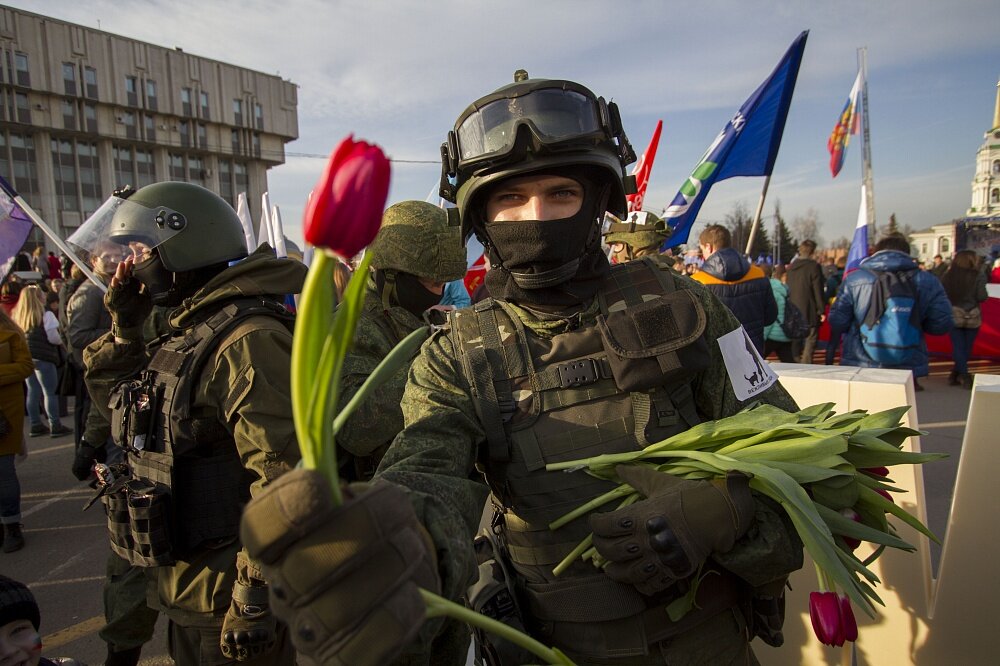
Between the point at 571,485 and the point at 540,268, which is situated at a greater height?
the point at 540,268

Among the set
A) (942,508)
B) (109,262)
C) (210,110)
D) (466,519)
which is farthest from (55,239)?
(210,110)

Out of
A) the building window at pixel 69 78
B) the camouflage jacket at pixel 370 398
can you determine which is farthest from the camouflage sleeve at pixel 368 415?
the building window at pixel 69 78

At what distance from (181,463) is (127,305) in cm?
125

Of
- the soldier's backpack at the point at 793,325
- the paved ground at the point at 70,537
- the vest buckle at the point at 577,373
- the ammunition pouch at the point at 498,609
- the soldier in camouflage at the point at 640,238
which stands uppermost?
the soldier in camouflage at the point at 640,238

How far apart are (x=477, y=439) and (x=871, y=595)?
944 millimetres

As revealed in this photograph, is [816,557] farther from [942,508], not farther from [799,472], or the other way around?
[942,508]

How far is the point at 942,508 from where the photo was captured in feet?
14.5

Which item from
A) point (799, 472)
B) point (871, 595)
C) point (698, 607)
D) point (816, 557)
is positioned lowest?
point (698, 607)

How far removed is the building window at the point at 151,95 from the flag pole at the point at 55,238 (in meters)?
49.0

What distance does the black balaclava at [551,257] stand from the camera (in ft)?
5.20

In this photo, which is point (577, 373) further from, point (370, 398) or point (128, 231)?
point (128, 231)

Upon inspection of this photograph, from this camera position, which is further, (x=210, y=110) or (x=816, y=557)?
(x=210, y=110)

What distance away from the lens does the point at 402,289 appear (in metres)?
2.80

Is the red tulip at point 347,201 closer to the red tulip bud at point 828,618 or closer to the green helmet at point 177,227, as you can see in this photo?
the red tulip bud at point 828,618
